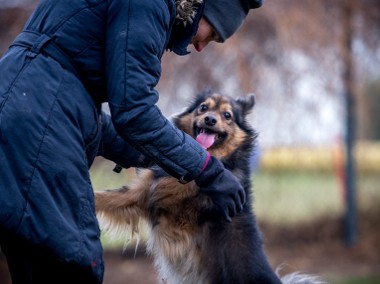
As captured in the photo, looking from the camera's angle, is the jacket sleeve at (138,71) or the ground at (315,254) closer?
the jacket sleeve at (138,71)

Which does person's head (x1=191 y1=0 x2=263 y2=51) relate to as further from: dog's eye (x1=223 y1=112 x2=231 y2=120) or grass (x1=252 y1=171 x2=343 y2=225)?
grass (x1=252 y1=171 x2=343 y2=225)

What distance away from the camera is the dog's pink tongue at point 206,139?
14.0 feet

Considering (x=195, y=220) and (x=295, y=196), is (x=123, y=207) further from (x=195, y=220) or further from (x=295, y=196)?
(x=295, y=196)


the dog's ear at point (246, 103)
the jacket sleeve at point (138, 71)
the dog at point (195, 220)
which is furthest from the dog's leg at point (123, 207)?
the jacket sleeve at point (138, 71)

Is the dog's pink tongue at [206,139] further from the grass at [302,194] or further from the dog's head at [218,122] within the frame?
the grass at [302,194]

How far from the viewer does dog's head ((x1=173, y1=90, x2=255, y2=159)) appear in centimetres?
431

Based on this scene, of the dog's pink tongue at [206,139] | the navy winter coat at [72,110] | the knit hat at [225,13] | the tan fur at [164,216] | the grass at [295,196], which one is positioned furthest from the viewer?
the grass at [295,196]

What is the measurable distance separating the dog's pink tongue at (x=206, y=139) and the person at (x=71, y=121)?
166cm

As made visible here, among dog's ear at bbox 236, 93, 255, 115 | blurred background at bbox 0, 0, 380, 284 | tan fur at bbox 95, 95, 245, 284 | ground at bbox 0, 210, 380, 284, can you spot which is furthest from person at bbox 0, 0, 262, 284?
ground at bbox 0, 210, 380, 284

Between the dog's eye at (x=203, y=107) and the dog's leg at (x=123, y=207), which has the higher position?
the dog's eye at (x=203, y=107)

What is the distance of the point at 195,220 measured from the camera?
4.12m

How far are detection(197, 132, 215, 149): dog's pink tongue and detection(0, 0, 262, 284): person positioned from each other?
1.66 meters

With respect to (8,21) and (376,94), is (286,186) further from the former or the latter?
(8,21)

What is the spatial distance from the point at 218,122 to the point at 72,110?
2009 mm
